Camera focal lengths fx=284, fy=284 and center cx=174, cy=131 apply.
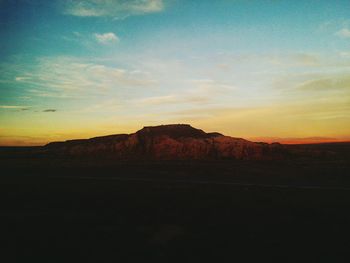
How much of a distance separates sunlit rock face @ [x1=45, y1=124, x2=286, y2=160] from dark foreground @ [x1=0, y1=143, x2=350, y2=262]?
110ft

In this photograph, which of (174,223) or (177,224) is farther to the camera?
(174,223)

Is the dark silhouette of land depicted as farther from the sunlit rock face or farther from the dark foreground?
the sunlit rock face

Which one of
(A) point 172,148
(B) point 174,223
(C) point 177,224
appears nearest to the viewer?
(C) point 177,224

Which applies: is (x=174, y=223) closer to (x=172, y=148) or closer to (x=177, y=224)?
(x=177, y=224)

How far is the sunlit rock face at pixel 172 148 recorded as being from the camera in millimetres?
55500

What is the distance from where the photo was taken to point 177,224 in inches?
513

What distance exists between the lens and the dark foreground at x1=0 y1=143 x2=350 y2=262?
991cm

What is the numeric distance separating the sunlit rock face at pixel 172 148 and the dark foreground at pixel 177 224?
3346 centimetres

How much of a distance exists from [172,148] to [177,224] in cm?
4848

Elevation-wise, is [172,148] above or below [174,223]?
above

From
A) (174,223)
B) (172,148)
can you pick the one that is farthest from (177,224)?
(172,148)

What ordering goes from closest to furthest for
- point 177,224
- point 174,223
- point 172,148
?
1. point 177,224
2. point 174,223
3. point 172,148

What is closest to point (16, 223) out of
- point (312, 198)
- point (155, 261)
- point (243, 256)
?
point (155, 261)

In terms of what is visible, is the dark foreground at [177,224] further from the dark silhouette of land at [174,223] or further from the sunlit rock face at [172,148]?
the sunlit rock face at [172,148]
